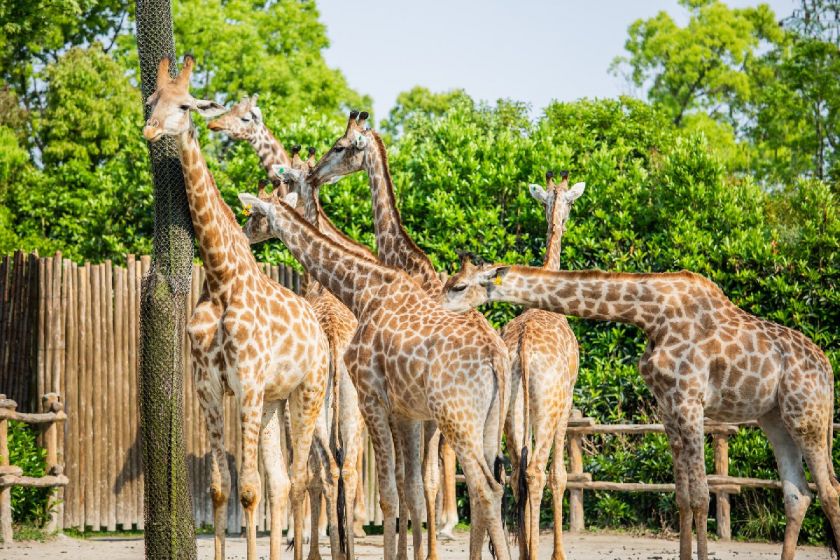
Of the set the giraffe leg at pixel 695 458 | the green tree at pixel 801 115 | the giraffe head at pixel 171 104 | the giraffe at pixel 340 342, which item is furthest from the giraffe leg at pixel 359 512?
the green tree at pixel 801 115

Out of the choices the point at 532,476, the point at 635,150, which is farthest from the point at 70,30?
the point at 532,476

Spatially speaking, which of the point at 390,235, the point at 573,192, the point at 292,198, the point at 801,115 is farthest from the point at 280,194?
the point at 801,115

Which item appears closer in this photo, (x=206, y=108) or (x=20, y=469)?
(x=206, y=108)

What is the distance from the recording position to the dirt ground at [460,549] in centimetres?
959

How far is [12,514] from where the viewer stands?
34.8ft

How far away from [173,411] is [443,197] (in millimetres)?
5424

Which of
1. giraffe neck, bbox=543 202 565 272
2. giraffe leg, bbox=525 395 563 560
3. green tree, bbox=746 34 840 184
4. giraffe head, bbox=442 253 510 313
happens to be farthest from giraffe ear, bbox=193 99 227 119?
green tree, bbox=746 34 840 184

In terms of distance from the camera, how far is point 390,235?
8.89m

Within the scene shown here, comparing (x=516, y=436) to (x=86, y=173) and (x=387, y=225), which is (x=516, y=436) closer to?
(x=387, y=225)

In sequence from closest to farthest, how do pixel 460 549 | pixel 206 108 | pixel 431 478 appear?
pixel 206 108
pixel 431 478
pixel 460 549

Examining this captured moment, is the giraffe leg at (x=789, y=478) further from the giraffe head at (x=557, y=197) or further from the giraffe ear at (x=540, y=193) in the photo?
the giraffe ear at (x=540, y=193)

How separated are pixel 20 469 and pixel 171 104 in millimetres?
4500

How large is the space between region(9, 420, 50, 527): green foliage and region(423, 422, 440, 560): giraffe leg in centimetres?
424

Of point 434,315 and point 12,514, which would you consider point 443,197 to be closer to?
point 434,315
